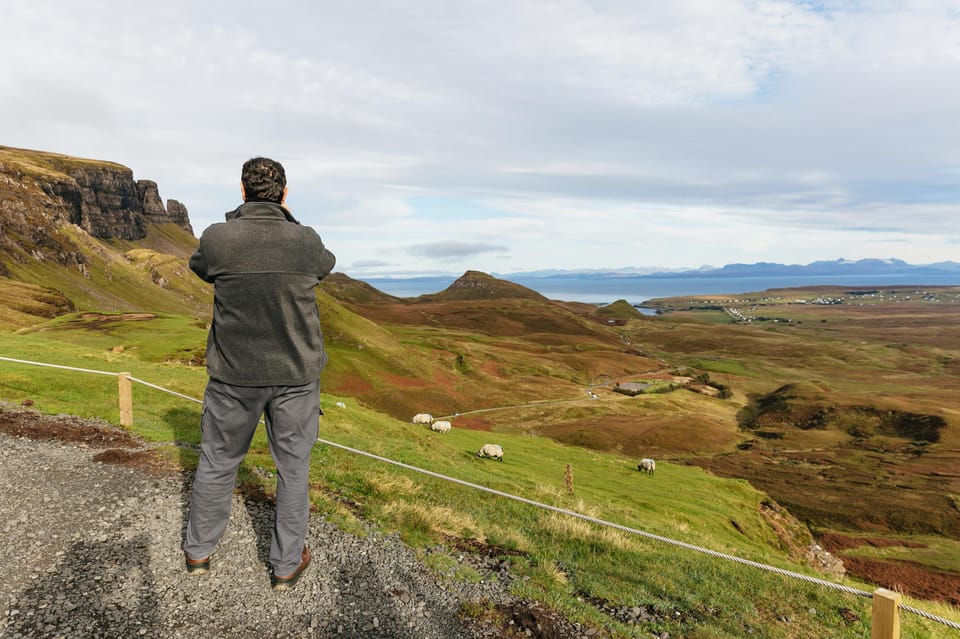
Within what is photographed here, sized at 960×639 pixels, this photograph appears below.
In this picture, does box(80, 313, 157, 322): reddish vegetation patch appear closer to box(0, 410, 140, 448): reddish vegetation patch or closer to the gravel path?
box(0, 410, 140, 448): reddish vegetation patch

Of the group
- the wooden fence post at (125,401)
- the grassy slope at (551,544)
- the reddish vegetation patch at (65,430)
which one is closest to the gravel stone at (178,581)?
the grassy slope at (551,544)

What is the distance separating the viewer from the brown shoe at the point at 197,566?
675cm

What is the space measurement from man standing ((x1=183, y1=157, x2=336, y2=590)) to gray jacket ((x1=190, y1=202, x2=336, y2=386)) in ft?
0.04

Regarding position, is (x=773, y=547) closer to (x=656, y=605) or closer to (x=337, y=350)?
(x=656, y=605)

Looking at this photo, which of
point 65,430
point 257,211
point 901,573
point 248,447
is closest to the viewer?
point 257,211

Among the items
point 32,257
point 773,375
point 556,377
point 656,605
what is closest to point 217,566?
point 656,605

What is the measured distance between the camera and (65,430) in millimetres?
13414

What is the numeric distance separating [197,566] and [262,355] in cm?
305

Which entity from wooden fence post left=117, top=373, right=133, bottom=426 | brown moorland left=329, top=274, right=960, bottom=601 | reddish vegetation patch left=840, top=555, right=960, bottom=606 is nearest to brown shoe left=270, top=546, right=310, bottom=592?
wooden fence post left=117, top=373, right=133, bottom=426

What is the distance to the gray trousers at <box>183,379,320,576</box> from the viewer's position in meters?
6.44

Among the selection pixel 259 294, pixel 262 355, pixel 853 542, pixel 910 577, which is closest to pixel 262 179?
pixel 259 294

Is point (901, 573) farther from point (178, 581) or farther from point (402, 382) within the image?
point (402, 382)

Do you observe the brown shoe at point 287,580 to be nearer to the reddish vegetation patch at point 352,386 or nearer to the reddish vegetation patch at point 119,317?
the reddish vegetation patch at point 119,317

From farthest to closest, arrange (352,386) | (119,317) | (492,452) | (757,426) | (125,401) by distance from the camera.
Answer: (757,426)
(352,386)
(119,317)
(492,452)
(125,401)
